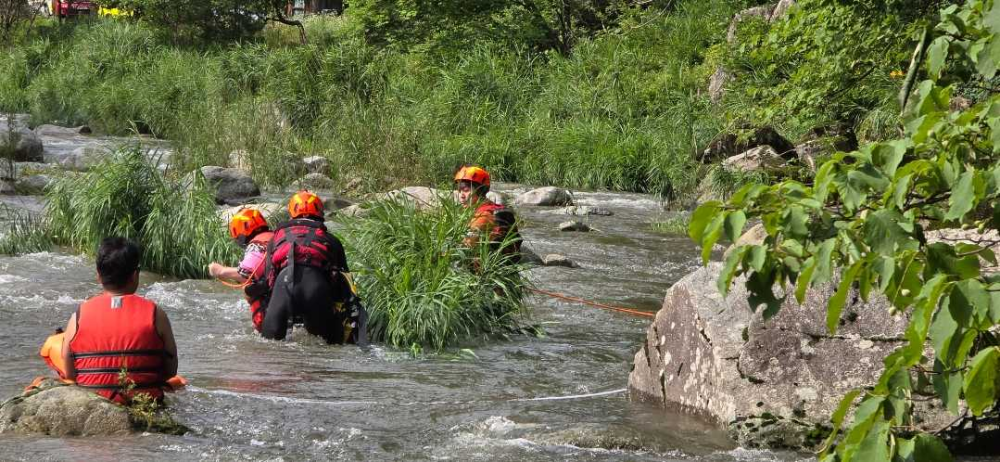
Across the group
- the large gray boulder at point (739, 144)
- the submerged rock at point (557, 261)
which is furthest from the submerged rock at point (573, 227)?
the large gray boulder at point (739, 144)

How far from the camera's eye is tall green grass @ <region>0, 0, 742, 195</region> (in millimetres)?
18172

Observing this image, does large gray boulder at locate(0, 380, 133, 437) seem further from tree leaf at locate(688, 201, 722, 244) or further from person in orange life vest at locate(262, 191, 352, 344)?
tree leaf at locate(688, 201, 722, 244)

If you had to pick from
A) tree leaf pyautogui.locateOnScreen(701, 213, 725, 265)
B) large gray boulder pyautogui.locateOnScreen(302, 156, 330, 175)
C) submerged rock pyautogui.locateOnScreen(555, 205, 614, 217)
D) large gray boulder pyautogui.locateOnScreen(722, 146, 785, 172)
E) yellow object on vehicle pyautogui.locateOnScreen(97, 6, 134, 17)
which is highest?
yellow object on vehicle pyautogui.locateOnScreen(97, 6, 134, 17)

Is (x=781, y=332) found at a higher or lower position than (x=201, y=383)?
higher

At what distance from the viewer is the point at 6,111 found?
2645 cm

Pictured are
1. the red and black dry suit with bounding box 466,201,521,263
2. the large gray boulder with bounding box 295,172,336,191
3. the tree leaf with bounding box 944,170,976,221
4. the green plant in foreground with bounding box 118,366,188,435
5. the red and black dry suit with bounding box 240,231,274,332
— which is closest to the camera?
the tree leaf with bounding box 944,170,976,221

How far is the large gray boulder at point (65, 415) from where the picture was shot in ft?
19.5

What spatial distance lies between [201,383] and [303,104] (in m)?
15.1

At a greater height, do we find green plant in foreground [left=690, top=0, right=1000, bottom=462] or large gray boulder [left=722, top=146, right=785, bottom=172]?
green plant in foreground [left=690, top=0, right=1000, bottom=462]

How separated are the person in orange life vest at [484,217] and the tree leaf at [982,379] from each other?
22.0 ft

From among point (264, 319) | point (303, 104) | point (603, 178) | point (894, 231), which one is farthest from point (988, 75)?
point (303, 104)

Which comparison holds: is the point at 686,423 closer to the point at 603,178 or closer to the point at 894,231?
the point at 894,231

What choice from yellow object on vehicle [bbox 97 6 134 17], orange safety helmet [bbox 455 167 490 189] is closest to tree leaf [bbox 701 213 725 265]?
orange safety helmet [bbox 455 167 490 189]

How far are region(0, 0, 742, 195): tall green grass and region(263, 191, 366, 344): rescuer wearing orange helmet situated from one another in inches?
338
